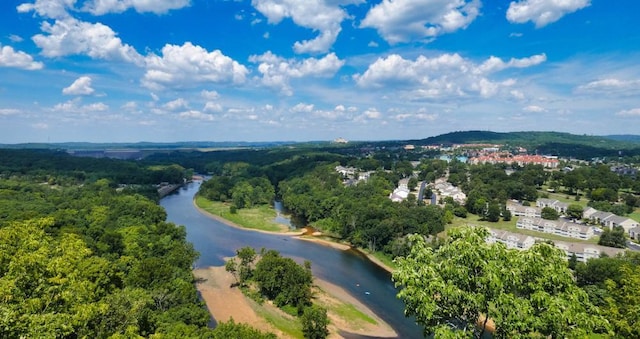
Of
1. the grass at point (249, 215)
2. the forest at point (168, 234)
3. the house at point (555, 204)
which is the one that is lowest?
the grass at point (249, 215)

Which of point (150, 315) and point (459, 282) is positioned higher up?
point (459, 282)

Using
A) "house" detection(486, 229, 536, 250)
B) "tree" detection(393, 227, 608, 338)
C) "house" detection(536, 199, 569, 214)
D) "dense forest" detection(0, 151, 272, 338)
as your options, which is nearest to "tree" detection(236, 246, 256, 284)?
"dense forest" detection(0, 151, 272, 338)

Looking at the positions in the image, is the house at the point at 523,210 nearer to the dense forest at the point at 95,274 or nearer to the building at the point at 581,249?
the building at the point at 581,249

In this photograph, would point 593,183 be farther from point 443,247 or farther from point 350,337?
point 443,247

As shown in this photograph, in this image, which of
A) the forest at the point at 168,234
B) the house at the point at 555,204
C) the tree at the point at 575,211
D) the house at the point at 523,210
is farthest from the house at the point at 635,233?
the house at the point at 555,204

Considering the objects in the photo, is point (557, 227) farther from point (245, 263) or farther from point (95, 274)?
point (95, 274)

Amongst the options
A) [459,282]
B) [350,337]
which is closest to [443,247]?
[459,282]

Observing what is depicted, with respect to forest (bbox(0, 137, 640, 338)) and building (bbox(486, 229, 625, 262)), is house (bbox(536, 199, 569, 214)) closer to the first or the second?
forest (bbox(0, 137, 640, 338))
